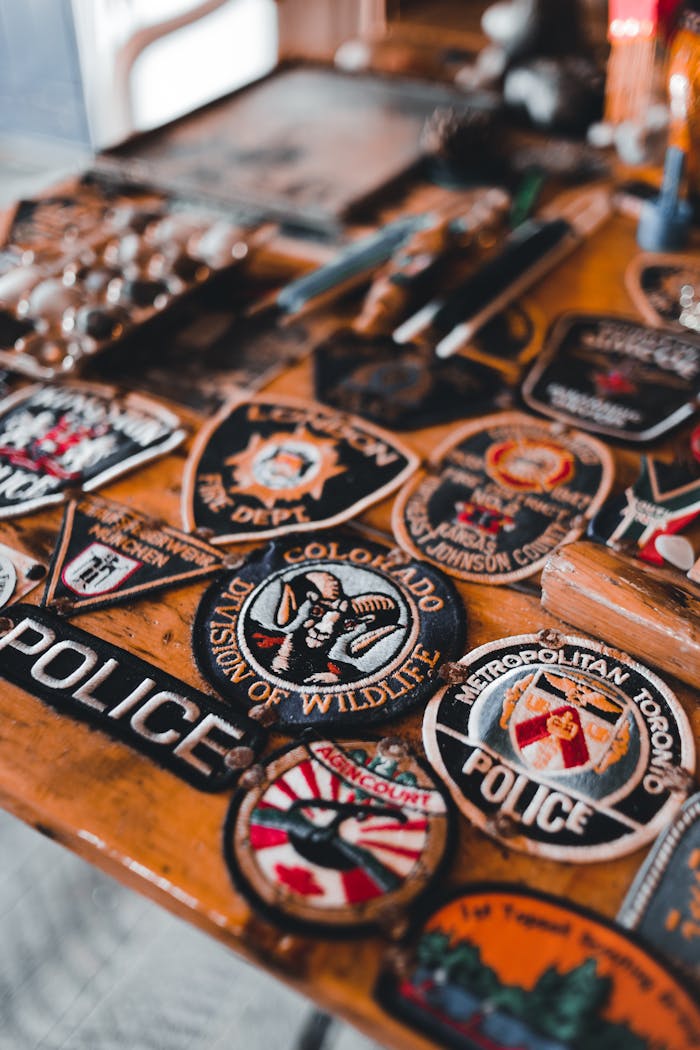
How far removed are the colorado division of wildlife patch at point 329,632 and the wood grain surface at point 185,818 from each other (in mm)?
25

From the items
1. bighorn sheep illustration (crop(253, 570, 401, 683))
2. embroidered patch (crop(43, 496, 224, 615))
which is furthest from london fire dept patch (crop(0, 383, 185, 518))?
bighorn sheep illustration (crop(253, 570, 401, 683))

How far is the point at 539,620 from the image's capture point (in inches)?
35.5

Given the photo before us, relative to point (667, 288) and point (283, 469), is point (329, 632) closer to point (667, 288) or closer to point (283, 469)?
point (283, 469)

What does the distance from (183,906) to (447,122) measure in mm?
1527

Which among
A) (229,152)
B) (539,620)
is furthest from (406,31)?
(539,620)

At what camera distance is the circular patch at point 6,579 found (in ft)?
3.04

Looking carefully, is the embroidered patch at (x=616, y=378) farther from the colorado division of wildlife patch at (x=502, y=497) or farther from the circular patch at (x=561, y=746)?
the circular patch at (x=561, y=746)

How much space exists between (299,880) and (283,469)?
0.54 metres

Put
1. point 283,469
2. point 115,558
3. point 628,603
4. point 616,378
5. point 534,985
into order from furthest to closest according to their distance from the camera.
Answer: point 616,378 < point 283,469 < point 115,558 < point 628,603 < point 534,985

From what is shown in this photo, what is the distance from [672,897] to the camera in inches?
26.3

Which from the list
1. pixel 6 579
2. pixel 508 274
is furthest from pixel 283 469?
pixel 508 274

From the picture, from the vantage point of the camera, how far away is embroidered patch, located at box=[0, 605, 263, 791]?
2.54 ft

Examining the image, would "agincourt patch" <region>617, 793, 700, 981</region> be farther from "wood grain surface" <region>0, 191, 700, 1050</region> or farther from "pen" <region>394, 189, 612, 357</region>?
"pen" <region>394, 189, 612, 357</region>

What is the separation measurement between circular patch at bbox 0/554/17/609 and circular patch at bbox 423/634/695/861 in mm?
459
